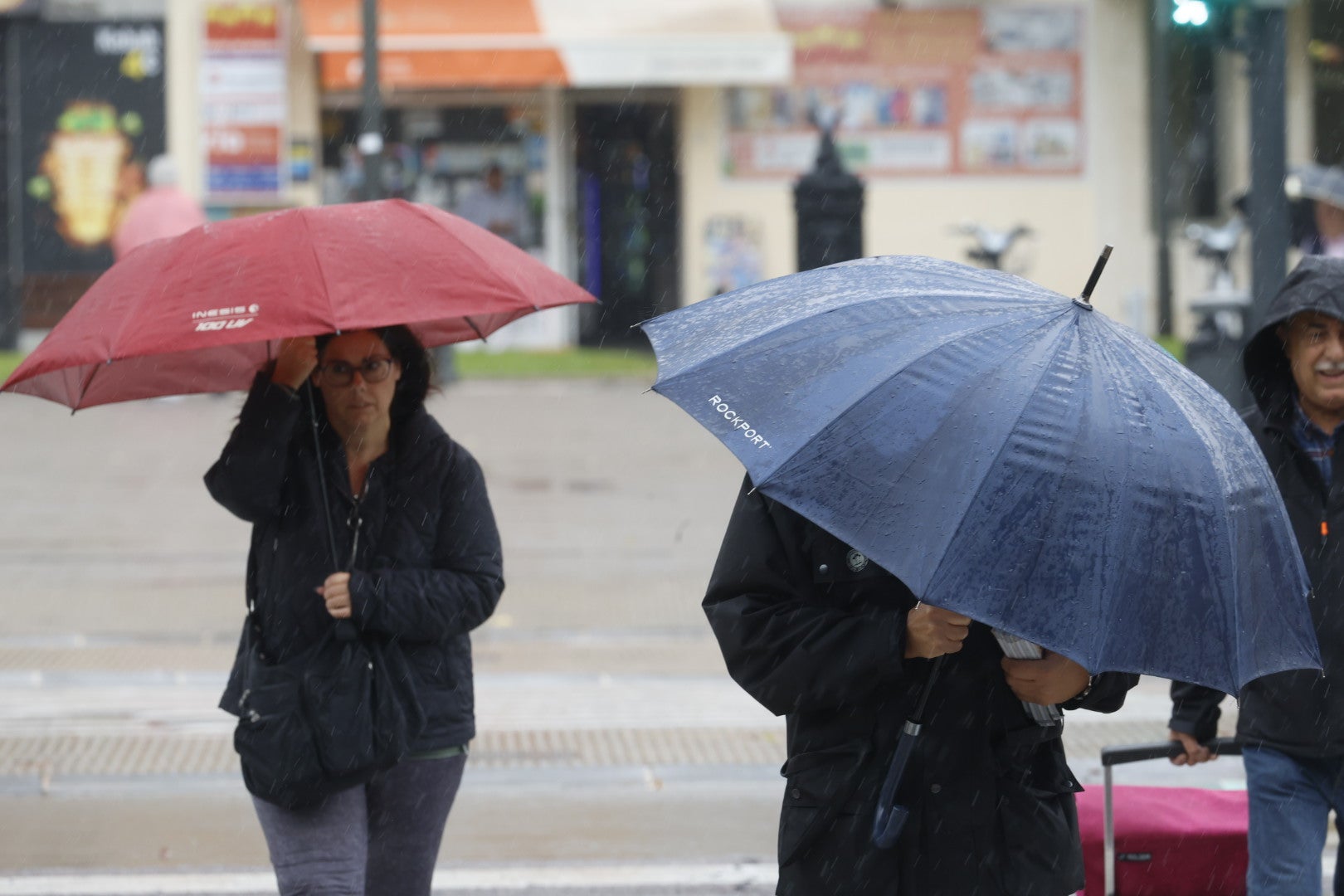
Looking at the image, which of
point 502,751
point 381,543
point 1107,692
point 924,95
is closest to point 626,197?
point 924,95

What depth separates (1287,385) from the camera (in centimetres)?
402

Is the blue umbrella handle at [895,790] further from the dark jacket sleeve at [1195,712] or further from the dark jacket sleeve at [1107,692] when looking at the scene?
the dark jacket sleeve at [1195,712]

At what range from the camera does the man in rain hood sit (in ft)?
12.3

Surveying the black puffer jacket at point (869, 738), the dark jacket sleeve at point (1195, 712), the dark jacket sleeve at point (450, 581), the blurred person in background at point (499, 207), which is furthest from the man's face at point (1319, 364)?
the blurred person in background at point (499, 207)

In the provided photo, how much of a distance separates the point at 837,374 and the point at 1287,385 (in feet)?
5.66

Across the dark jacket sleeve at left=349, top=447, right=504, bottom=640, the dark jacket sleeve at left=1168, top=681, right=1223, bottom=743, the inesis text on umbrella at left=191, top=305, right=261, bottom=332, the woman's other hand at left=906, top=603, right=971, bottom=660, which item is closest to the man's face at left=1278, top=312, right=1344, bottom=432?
the dark jacket sleeve at left=1168, top=681, right=1223, bottom=743

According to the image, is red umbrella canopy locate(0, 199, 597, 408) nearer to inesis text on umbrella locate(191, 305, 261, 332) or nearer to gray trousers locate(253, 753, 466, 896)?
inesis text on umbrella locate(191, 305, 261, 332)

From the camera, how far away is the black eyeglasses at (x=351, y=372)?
3.70 m

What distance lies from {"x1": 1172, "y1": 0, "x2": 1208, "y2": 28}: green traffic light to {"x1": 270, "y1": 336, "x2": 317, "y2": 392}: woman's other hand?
6.47m

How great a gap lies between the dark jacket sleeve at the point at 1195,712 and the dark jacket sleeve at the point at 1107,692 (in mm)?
1090

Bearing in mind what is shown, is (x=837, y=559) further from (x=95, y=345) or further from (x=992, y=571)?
(x=95, y=345)

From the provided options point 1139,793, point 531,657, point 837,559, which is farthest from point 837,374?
point 531,657

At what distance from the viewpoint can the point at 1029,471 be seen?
2531mm

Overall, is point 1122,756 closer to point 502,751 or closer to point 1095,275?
point 1095,275
